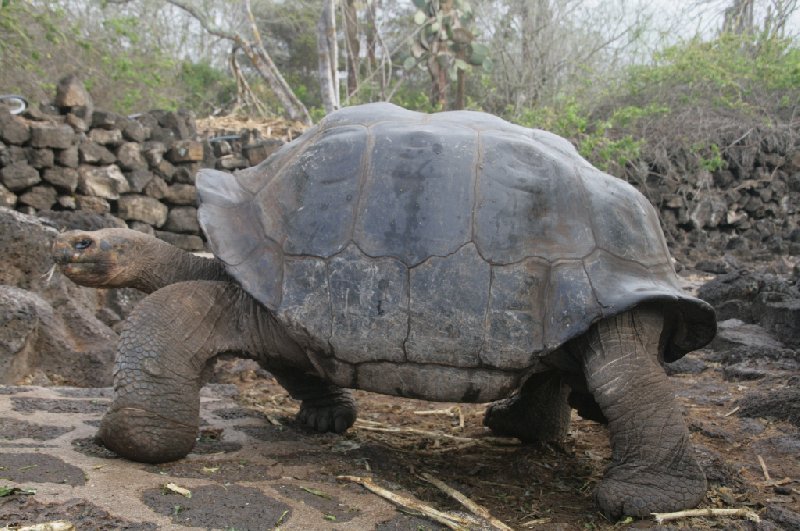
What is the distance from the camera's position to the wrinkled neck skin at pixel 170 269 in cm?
326

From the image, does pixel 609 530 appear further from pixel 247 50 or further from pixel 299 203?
pixel 247 50

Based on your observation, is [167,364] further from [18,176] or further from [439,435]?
[18,176]

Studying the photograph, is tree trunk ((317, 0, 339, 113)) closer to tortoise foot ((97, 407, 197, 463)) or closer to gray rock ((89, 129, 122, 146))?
gray rock ((89, 129, 122, 146))

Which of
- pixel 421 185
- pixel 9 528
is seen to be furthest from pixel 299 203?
pixel 9 528

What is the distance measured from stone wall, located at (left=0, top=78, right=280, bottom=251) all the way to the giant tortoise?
4.63 meters

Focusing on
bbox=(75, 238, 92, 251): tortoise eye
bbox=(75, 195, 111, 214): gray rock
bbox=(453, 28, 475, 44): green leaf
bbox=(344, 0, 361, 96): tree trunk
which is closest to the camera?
bbox=(75, 238, 92, 251): tortoise eye

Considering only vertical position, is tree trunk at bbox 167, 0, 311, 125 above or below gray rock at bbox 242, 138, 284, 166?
above

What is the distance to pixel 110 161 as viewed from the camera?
7.83m

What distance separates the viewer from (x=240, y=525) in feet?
7.32

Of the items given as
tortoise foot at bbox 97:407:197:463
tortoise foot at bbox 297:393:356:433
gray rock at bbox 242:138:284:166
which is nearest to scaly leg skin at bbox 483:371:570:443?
tortoise foot at bbox 297:393:356:433

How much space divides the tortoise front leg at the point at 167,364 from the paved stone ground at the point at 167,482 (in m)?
0.10

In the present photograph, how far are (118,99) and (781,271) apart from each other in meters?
10.2

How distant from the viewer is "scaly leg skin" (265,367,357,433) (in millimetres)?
3758

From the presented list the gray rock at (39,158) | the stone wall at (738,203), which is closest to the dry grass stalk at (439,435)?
the gray rock at (39,158)
